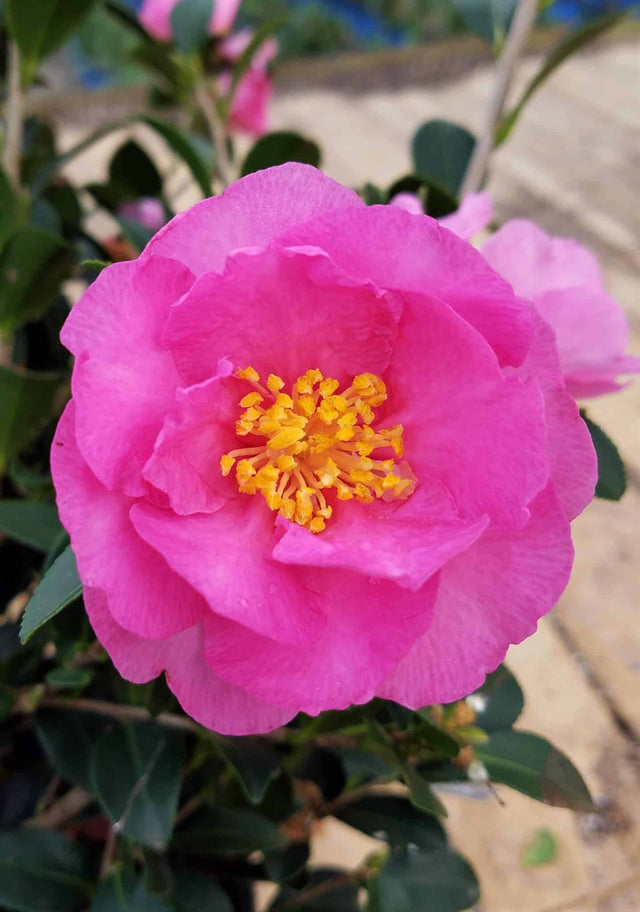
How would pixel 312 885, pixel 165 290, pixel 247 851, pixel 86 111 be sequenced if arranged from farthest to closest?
pixel 86 111 → pixel 312 885 → pixel 247 851 → pixel 165 290

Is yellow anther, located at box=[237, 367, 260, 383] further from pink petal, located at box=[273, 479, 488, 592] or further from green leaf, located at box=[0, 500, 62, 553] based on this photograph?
green leaf, located at box=[0, 500, 62, 553]

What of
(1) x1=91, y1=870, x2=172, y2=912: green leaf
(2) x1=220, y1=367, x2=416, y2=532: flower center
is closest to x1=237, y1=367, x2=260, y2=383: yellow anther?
(2) x1=220, y1=367, x2=416, y2=532: flower center

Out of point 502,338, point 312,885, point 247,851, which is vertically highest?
point 502,338

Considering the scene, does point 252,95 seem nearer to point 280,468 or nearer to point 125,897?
point 280,468

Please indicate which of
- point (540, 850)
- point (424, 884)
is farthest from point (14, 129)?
point (540, 850)

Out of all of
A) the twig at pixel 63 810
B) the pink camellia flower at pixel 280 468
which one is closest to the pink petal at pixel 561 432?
the pink camellia flower at pixel 280 468

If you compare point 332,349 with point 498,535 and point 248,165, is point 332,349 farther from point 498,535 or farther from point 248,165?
point 248,165

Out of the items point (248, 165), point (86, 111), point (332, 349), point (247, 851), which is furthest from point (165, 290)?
point (86, 111)
